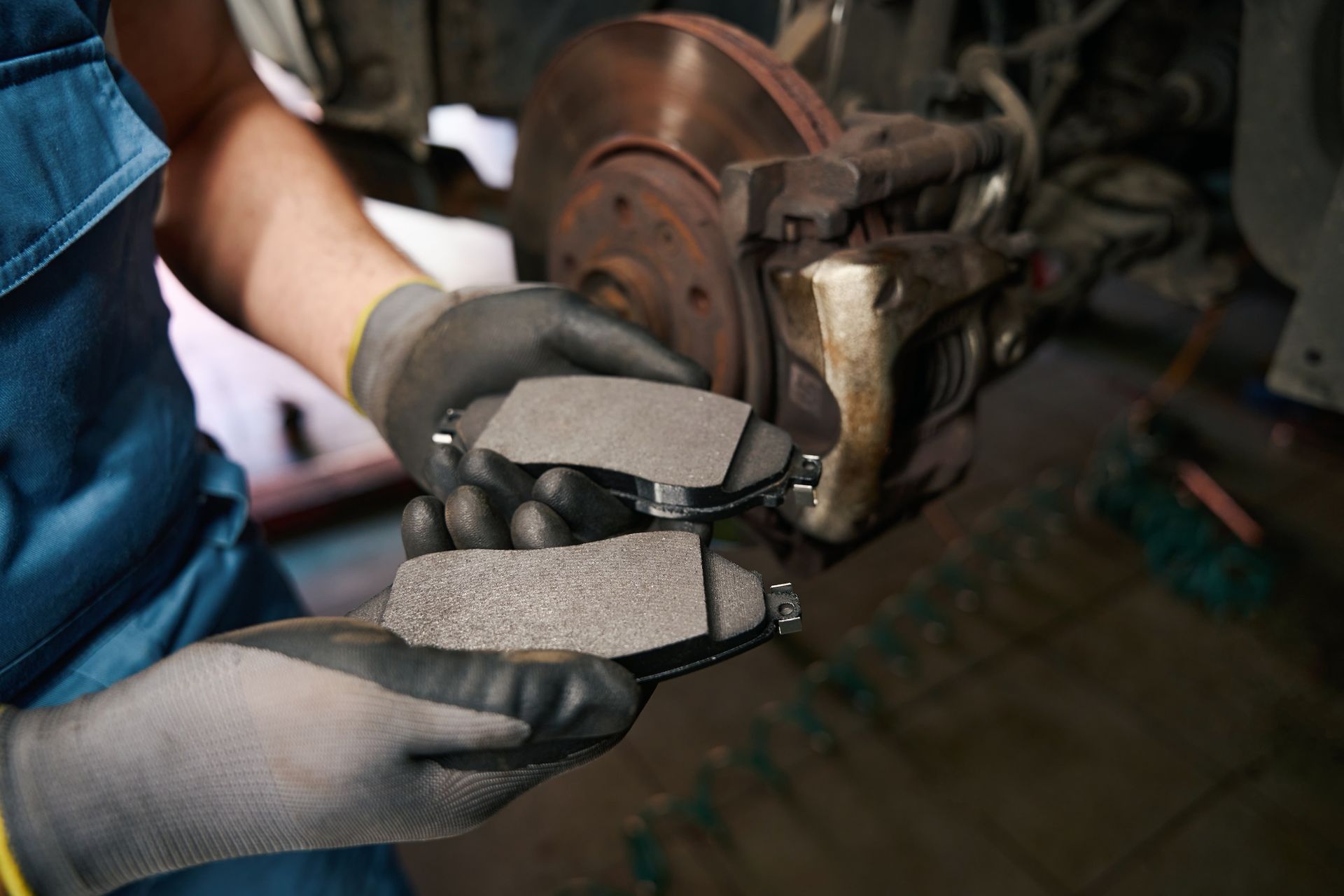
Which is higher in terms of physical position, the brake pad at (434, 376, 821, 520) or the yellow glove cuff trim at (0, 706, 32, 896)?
the brake pad at (434, 376, 821, 520)

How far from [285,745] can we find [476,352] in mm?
378

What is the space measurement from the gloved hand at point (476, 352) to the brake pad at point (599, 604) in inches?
7.2

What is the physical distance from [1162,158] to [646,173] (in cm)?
143

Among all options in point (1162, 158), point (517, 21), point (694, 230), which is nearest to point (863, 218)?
point (694, 230)

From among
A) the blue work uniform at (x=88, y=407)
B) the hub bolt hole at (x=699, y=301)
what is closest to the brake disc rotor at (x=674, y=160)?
the hub bolt hole at (x=699, y=301)

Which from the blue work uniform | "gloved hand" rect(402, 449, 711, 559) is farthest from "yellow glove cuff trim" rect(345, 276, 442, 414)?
"gloved hand" rect(402, 449, 711, 559)

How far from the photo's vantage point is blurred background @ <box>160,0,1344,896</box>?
99cm

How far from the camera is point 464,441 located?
0.66 meters

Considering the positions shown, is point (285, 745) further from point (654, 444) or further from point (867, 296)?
point (867, 296)

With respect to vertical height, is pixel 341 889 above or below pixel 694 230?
below

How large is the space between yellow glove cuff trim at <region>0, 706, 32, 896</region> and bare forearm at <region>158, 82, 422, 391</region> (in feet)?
1.51

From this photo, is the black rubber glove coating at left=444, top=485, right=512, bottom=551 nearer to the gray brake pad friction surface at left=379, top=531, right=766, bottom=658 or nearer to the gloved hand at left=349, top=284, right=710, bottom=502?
the gray brake pad friction surface at left=379, top=531, right=766, bottom=658

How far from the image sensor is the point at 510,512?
58 cm

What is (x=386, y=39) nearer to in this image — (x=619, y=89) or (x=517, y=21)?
(x=517, y=21)
